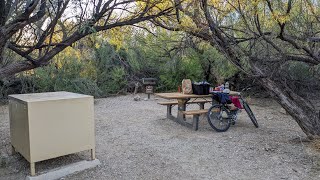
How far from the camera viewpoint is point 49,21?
2.97m

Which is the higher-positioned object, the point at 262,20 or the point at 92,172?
the point at 262,20

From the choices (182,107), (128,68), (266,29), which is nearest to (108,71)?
(128,68)

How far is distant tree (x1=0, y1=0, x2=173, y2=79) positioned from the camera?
2.45 meters

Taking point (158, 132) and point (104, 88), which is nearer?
point (158, 132)

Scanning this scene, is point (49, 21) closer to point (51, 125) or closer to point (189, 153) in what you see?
point (51, 125)

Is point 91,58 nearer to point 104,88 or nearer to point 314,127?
point 104,88

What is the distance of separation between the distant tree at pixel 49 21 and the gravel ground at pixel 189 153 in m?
1.48

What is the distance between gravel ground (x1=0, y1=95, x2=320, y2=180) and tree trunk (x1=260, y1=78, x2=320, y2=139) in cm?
25

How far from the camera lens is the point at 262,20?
458 centimetres

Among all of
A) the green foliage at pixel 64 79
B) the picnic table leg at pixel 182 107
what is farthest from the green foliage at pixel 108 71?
the picnic table leg at pixel 182 107

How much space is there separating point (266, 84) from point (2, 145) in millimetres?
4497

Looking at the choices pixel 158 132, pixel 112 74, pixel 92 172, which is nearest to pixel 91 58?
pixel 112 74

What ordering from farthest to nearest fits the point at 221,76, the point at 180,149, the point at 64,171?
the point at 221,76 < the point at 180,149 < the point at 64,171

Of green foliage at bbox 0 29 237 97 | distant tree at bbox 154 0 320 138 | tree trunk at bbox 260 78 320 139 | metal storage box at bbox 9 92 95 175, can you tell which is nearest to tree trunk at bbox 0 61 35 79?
metal storage box at bbox 9 92 95 175
